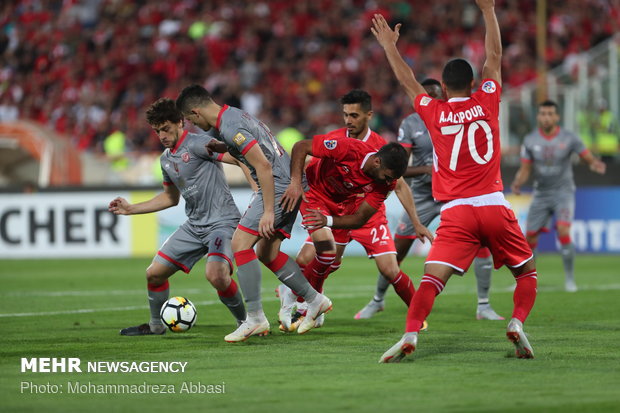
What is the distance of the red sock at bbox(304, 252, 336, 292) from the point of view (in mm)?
9328

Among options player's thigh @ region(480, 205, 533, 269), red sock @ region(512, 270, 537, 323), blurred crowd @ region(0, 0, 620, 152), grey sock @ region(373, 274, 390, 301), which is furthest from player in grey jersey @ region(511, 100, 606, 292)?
blurred crowd @ region(0, 0, 620, 152)

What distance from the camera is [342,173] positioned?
8.92m

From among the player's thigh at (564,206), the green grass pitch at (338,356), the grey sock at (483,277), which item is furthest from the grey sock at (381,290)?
the player's thigh at (564,206)

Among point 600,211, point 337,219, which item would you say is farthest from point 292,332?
point 600,211

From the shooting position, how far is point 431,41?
90.5 ft

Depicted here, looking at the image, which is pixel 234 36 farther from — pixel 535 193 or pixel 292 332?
pixel 292 332

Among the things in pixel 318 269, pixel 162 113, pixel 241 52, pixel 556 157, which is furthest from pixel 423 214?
pixel 241 52

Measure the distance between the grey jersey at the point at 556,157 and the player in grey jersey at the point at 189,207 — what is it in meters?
6.36

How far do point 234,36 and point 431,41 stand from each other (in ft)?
20.2

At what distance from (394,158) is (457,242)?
1.10 m

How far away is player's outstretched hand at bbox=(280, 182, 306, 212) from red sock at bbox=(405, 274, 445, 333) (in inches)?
62.1

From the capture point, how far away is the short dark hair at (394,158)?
7.97 meters

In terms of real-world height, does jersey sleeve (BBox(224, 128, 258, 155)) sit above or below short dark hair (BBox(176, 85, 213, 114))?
below

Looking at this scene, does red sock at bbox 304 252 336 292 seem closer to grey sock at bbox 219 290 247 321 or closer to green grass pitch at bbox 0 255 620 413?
green grass pitch at bbox 0 255 620 413
